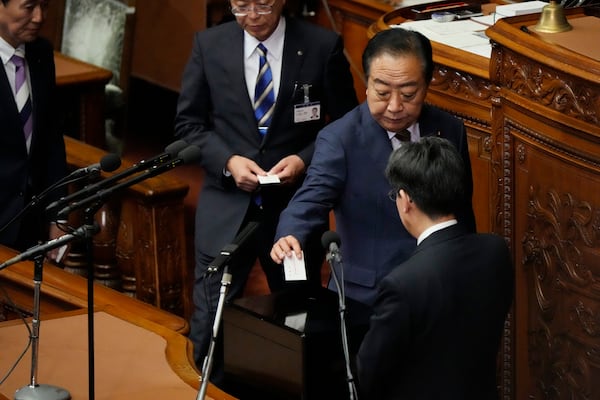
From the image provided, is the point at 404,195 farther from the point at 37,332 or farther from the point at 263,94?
the point at 263,94

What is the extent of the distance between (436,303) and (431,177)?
0.30m

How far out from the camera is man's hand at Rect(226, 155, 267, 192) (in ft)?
14.0

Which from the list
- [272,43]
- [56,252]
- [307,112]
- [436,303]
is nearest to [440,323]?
[436,303]

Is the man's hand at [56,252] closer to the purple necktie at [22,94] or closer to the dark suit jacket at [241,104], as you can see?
the purple necktie at [22,94]

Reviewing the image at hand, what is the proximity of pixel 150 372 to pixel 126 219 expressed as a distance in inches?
53.1

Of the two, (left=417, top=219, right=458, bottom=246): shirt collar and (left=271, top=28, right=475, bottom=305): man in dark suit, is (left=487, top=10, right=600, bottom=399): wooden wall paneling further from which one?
(left=417, top=219, right=458, bottom=246): shirt collar

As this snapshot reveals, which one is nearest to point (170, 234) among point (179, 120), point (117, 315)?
point (179, 120)

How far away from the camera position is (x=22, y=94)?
4629 mm

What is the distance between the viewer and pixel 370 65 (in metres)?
3.72

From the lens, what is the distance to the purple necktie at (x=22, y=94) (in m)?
4.60

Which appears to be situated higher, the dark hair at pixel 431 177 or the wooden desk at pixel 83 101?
the dark hair at pixel 431 177

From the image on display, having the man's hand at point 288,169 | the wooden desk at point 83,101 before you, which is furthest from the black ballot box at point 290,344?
the wooden desk at point 83,101

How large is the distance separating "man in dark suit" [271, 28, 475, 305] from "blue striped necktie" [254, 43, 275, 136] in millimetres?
655

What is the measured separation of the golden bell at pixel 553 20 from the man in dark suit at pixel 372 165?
474mm
